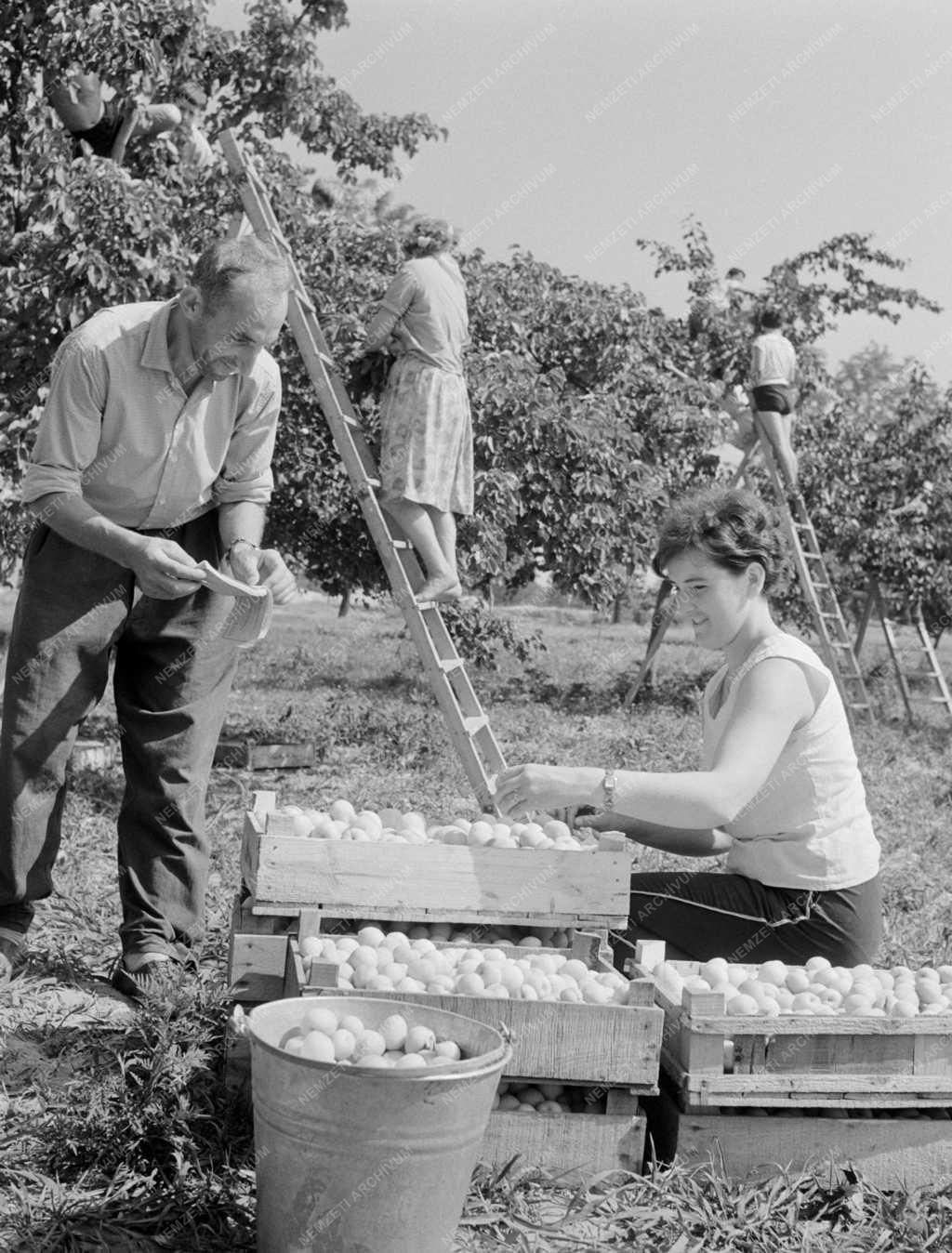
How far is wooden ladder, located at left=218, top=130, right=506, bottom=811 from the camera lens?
6136 mm

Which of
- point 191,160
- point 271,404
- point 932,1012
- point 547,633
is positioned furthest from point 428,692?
point 547,633

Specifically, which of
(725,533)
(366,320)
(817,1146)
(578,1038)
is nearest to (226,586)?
(725,533)

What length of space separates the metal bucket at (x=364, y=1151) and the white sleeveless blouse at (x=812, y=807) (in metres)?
1.58

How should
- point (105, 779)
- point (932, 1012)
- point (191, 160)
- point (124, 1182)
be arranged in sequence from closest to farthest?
point (124, 1182), point (932, 1012), point (105, 779), point (191, 160)

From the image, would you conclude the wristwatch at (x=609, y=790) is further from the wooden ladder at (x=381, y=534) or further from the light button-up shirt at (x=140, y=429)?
the wooden ladder at (x=381, y=534)

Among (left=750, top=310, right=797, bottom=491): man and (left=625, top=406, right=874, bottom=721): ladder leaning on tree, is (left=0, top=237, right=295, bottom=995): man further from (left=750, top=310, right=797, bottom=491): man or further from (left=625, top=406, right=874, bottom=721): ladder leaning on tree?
(left=750, top=310, right=797, bottom=491): man

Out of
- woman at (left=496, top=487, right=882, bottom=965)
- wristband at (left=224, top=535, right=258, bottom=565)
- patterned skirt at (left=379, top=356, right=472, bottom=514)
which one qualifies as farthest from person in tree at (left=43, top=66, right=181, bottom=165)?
woman at (left=496, top=487, right=882, bottom=965)

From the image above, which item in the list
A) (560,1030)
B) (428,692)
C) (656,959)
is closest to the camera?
(560,1030)

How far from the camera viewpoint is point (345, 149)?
12094 millimetres

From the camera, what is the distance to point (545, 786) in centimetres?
310

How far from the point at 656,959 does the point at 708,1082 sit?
1.86ft

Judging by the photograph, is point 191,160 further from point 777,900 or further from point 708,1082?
point 708,1082

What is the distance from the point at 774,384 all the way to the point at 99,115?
22.3 feet

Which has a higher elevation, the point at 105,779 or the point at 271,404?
the point at 271,404
